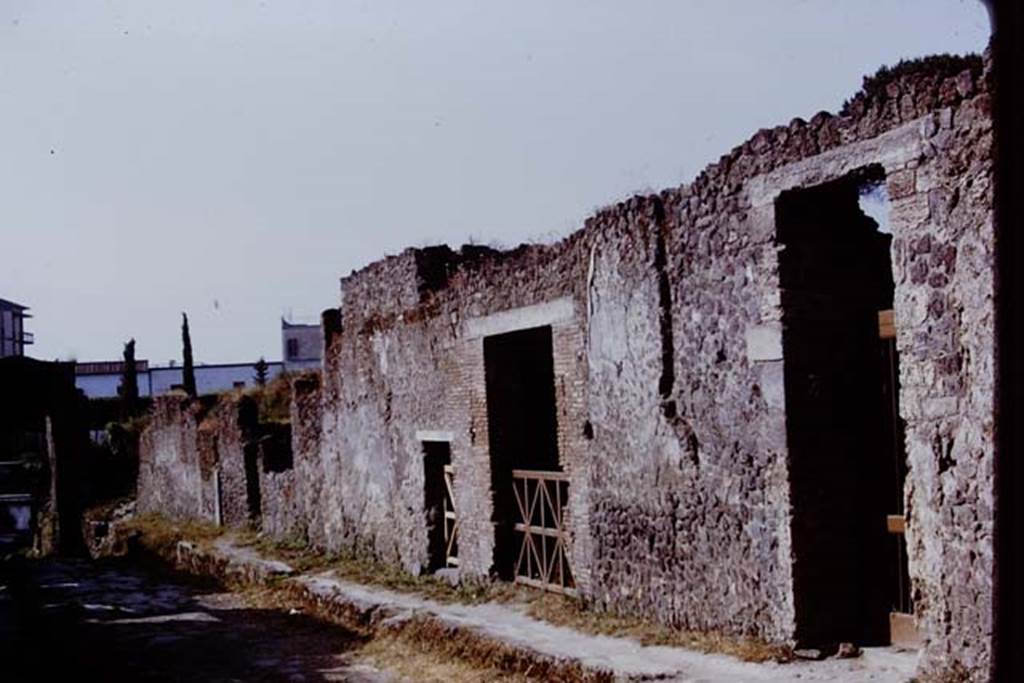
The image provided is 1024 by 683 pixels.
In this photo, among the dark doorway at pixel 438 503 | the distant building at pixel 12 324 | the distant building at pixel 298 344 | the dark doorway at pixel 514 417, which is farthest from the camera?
the distant building at pixel 298 344

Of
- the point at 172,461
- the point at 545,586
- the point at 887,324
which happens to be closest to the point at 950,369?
the point at 887,324

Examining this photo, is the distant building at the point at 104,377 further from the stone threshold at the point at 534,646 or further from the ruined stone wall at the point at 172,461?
the stone threshold at the point at 534,646

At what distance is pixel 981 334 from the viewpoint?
6199 millimetres

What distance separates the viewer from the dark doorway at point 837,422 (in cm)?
768

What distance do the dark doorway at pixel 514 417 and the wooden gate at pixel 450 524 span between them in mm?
1108

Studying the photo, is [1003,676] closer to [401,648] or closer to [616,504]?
[616,504]

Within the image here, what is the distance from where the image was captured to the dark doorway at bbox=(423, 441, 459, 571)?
13.4 m

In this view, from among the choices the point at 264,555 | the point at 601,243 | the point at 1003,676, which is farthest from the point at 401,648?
the point at 1003,676

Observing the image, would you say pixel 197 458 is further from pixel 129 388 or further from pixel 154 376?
pixel 154 376

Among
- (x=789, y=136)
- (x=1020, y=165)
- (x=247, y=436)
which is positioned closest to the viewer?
(x=1020, y=165)

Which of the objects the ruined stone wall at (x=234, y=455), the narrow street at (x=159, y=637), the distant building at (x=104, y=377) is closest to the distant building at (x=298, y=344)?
the distant building at (x=104, y=377)

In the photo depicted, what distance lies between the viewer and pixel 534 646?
8773mm

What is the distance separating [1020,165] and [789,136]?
219 inches

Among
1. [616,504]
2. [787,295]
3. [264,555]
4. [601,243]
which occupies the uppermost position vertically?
[601,243]
